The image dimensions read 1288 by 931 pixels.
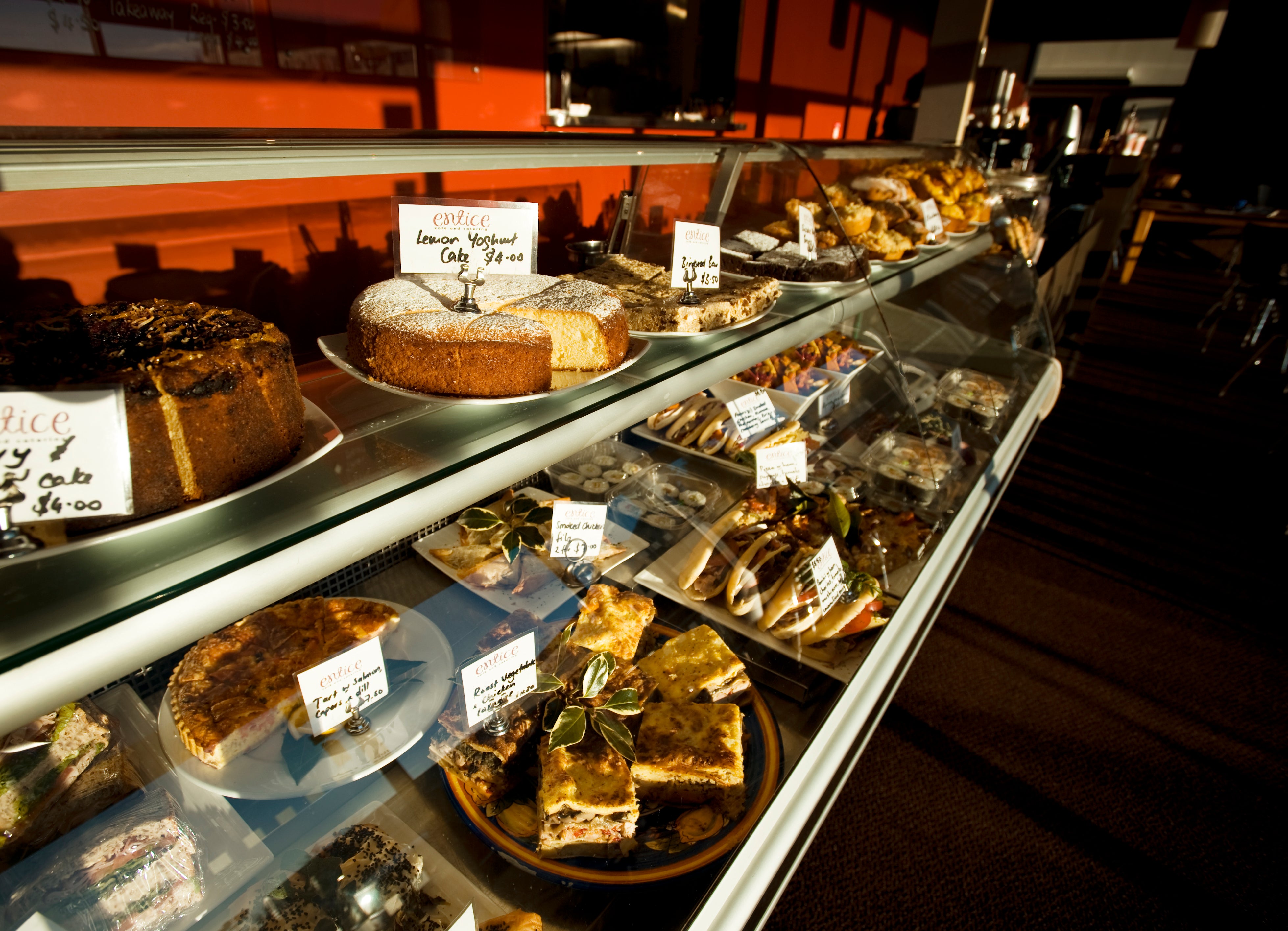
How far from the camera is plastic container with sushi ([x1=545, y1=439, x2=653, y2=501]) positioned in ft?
6.36

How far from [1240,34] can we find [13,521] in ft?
70.7

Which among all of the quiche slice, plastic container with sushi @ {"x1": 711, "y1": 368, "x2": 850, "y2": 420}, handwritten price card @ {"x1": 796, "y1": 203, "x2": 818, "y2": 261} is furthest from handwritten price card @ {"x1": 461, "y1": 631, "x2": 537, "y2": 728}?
handwritten price card @ {"x1": 796, "y1": 203, "x2": 818, "y2": 261}

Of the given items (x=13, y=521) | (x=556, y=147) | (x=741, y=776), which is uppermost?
(x=556, y=147)

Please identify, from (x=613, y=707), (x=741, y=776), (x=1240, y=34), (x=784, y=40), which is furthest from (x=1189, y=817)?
(x=1240, y=34)

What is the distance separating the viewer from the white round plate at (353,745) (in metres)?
1.13

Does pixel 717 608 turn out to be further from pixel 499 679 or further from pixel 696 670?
pixel 499 679

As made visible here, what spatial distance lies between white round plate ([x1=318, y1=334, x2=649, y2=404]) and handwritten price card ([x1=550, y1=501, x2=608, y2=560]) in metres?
0.42

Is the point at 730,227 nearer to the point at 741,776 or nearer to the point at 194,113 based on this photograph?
the point at 741,776

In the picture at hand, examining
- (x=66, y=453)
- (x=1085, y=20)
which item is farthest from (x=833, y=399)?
(x=1085, y=20)

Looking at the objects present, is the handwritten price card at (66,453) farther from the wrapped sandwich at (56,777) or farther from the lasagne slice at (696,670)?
the lasagne slice at (696,670)

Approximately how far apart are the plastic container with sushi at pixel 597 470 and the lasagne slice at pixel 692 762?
70 centimetres

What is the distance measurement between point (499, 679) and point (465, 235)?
87 centimetres

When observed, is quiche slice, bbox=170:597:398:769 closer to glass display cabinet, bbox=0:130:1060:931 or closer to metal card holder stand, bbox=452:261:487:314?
glass display cabinet, bbox=0:130:1060:931

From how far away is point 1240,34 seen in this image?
14312mm
